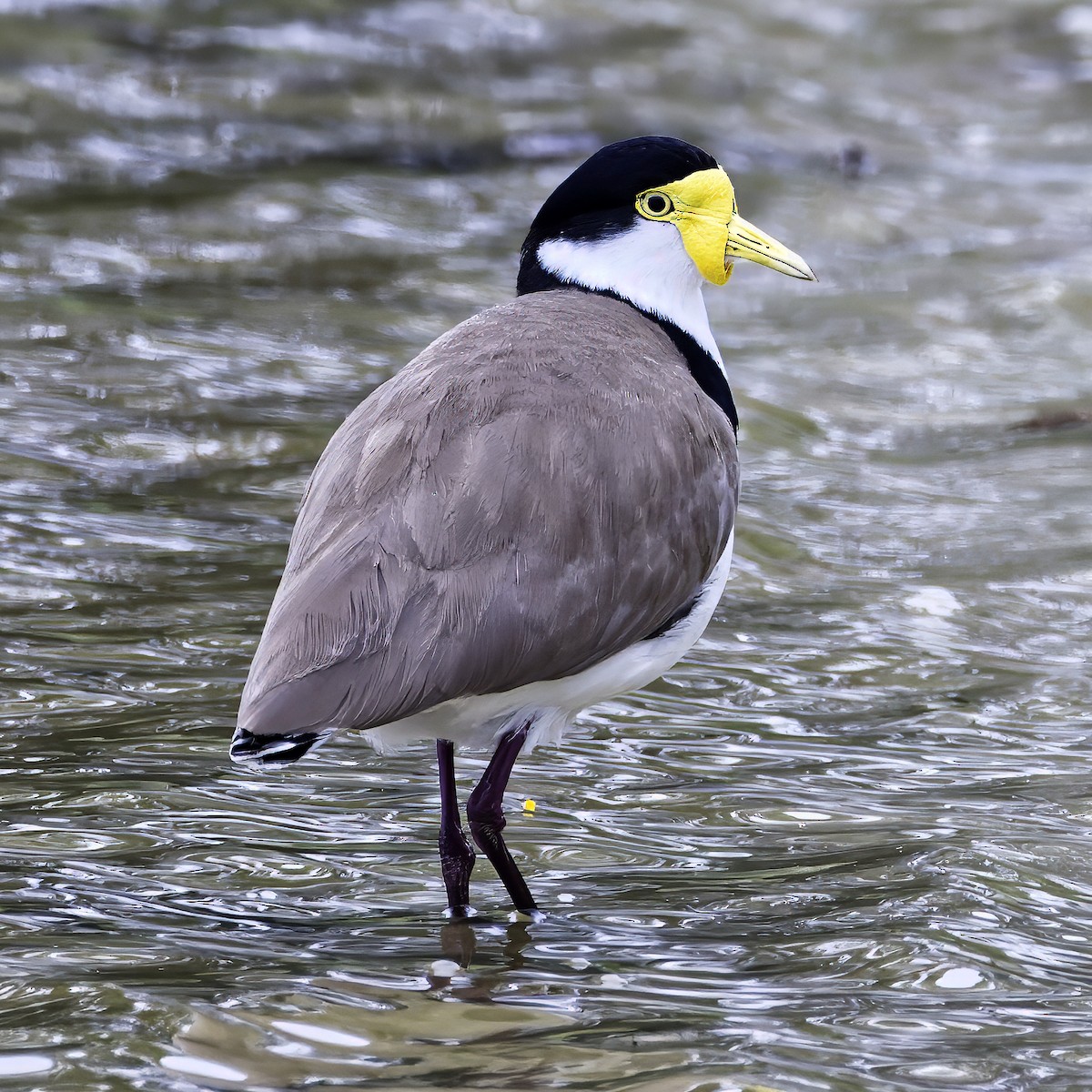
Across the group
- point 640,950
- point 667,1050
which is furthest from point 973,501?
point 667,1050

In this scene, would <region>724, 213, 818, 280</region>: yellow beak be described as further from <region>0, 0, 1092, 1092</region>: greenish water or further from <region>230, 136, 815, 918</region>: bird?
<region>0, 0, 1092, 1092</region>: greenish water

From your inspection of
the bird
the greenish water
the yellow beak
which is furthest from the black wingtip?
the yellow beak

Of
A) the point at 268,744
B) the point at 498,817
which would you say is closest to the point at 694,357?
the point at 498,817

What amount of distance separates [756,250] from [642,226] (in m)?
0.35

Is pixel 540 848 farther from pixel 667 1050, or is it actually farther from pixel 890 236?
pixel 890 236

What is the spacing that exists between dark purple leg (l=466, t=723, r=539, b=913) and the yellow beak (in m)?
1.49

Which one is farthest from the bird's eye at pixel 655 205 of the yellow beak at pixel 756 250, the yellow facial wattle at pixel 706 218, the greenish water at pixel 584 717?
the greenish water at pixel 584 717

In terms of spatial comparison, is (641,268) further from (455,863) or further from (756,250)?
(455,863)

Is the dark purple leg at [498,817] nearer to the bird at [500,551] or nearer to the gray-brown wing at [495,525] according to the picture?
the bird at [500,551]

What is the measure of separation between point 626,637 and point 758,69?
1181 cm

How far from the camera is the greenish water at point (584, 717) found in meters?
3.48

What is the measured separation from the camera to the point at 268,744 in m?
3.49

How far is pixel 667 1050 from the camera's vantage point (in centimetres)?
331

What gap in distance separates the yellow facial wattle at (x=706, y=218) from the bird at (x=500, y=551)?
0.10m
